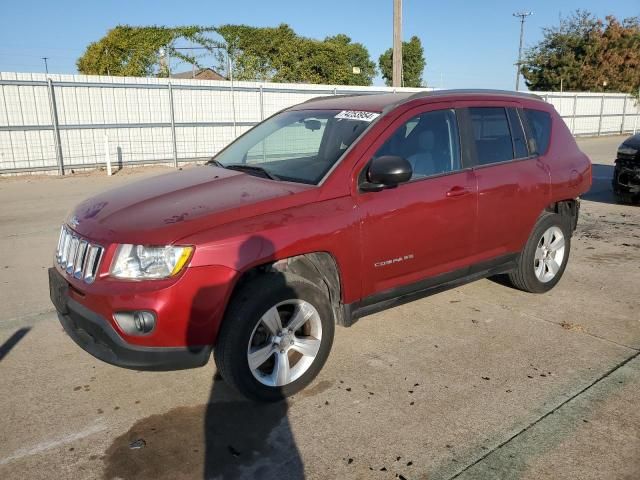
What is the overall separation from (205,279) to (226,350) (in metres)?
0.43

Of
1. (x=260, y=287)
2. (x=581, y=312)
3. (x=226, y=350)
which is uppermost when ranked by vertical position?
(x=260, y=287)

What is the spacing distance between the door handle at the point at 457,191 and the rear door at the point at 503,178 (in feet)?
0.56

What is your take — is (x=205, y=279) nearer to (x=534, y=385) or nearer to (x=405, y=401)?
(x=405, y=401)

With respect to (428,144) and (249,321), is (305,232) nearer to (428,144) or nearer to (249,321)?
(249,321)

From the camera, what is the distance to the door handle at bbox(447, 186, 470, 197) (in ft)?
12.8

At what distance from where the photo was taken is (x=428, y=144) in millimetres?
3951

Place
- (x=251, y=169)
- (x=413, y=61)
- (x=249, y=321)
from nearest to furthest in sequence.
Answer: (x=249, y=321), (x=251, y=169), (x=413, y=61)

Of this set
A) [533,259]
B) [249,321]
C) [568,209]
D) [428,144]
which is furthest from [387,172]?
[568,209]

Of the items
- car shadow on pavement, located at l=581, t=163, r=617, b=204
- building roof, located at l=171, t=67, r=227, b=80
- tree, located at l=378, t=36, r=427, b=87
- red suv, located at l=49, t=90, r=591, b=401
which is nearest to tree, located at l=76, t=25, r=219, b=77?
building roof, located at l=171, t=67, r=227, b=80

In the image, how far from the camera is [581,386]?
3365 millimetres

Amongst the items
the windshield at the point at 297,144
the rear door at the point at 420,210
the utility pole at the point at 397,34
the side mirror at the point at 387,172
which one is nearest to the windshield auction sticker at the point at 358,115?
the windshield at the point at 297,144

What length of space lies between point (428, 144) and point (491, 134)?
78cm

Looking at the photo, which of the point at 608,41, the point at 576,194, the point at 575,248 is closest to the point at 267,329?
the point at 576,194

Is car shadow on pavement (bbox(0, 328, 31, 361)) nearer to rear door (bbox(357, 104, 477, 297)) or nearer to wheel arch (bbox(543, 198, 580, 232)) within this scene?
rear door (bbox(357, 104, 477, 297))
